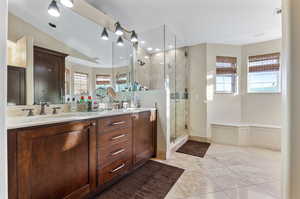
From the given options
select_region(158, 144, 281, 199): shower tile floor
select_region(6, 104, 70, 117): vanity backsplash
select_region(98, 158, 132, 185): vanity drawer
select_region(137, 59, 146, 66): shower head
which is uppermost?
select_region(137, 59, 146, 66): shower head

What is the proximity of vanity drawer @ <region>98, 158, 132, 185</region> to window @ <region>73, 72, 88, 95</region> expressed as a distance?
1120 millimetres

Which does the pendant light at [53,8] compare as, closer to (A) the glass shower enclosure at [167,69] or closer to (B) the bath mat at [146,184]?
(A) the glass shower enclosure at [167,69]

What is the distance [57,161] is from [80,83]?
1200 mm

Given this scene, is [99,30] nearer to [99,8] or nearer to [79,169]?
[99,8]

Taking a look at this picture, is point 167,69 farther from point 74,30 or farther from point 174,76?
point 74,30

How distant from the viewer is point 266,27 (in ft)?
9.30

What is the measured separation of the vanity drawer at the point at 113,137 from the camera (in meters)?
1.59

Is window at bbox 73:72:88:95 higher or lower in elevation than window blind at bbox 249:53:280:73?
lower

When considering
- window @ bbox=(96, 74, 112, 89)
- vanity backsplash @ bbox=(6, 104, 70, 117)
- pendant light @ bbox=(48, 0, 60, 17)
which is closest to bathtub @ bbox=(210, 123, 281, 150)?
window @ bbox=(96, 74, 112, 89)

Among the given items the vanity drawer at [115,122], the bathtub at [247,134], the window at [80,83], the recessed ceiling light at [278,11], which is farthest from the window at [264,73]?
the window at [80,83]

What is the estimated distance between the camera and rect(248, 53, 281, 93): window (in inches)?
132

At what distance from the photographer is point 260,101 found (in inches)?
138

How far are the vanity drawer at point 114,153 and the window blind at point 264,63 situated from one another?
3.61 meters

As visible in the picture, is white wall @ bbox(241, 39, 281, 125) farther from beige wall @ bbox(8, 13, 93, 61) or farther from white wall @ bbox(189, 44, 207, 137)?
beige wall @ bbox(8, 13, 93, 61)
